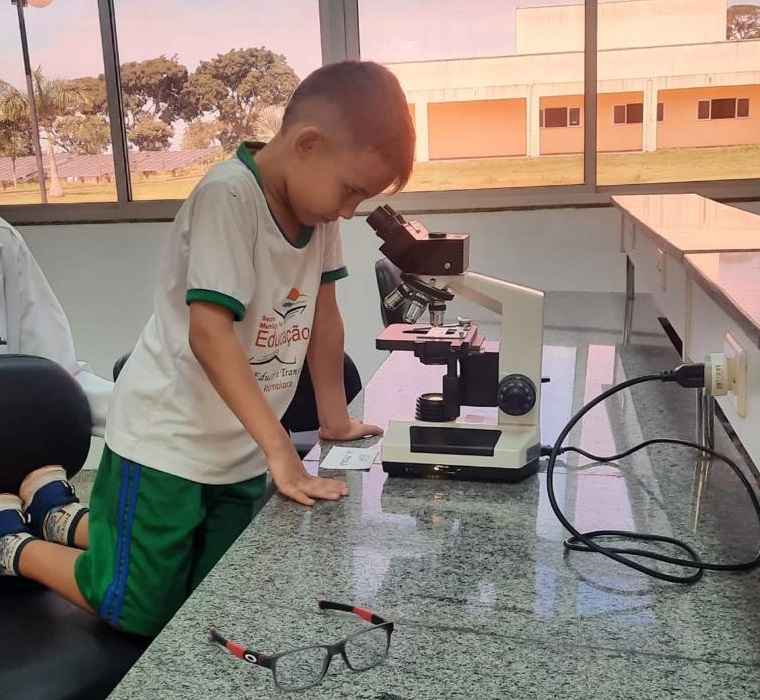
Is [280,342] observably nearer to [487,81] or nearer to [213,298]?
[213,298]

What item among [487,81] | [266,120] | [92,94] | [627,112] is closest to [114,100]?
[92,94]

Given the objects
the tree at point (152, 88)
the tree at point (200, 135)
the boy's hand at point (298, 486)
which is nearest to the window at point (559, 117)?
the tree at point (200, 135)

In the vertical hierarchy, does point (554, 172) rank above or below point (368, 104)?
below

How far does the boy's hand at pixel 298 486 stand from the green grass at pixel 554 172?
2.26m

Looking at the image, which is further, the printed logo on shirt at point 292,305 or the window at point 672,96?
the window at point 672,96

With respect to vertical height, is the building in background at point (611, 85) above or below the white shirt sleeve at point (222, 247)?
above

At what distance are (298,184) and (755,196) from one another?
2467 mm

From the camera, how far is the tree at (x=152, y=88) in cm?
350

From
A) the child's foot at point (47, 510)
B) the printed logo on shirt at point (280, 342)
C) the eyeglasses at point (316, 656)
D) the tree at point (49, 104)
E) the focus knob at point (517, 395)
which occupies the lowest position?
the child's foot at point (47, 510)

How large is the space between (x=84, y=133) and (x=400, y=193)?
152 centimetres

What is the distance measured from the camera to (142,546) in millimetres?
1141

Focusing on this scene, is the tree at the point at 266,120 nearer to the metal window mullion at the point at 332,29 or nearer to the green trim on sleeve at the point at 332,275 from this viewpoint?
the metal window mullion at the point at 332,29

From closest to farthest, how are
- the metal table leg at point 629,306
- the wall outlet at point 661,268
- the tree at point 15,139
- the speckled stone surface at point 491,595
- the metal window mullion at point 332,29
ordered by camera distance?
the speckled stone surface at point 491,595
the wall outlet at point 661,268
the metal table leg at point 629,306
the metal window mullion at point 332,29
the tree at point 15,139

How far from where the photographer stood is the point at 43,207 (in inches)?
142
